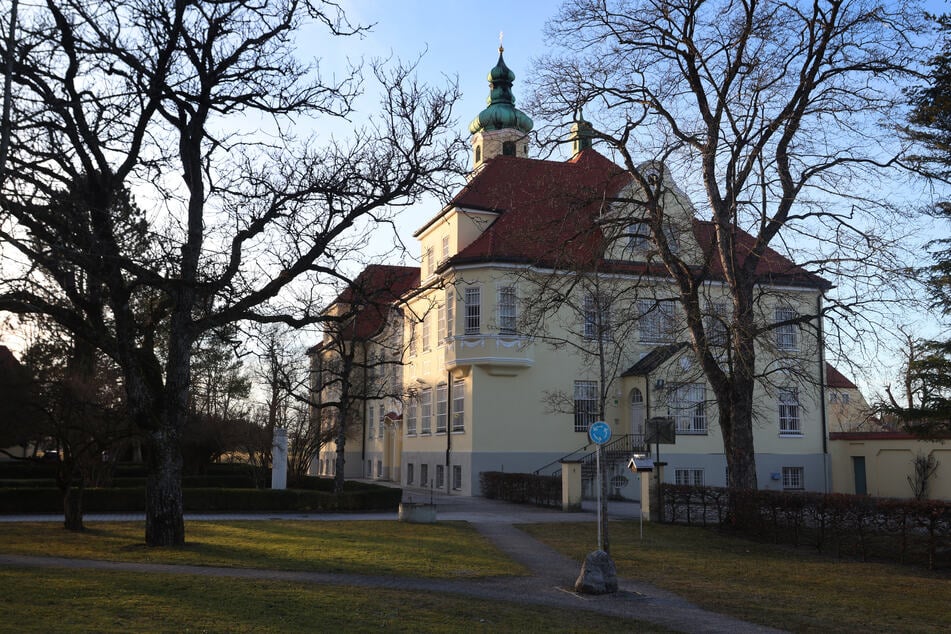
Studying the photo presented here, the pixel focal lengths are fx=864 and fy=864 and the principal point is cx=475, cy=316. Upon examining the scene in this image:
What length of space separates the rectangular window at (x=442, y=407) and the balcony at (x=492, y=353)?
3.02 m

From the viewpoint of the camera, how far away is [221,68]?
1546 centimetres

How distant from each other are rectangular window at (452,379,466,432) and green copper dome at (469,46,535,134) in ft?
66.1

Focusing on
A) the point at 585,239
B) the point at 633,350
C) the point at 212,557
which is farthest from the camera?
the point at 633,350

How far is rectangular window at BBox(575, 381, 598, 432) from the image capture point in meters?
34.8

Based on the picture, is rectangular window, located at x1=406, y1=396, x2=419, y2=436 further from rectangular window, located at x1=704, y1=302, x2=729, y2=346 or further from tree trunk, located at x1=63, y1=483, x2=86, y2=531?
tree trunk, located at x1=63, y1=483, x2=86, y2=531

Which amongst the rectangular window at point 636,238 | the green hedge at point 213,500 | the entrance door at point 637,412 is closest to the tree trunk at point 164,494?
the green hedge at point 213,500

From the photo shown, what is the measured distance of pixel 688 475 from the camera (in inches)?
1367

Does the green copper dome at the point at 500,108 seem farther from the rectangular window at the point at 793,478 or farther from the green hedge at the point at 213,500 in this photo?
the green hedge at the point at 213,500

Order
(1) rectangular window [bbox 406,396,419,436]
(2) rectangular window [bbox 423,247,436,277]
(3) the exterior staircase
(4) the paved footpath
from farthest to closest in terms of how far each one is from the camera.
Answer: (1) rectangular window [bbox 406,396,419,436]
(2) rectangular window [bbox 423,247,436,277]
(3) the exterior staircase
(4) the paved footpath

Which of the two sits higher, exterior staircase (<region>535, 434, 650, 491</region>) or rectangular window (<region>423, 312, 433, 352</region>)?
rectangular window (<region>423, 312, 433, 352</region>)

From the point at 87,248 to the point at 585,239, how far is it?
11.4 meters

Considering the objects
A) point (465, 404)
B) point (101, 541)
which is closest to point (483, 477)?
point (465, 404)

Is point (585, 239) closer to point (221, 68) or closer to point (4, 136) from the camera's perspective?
point (221, 68)

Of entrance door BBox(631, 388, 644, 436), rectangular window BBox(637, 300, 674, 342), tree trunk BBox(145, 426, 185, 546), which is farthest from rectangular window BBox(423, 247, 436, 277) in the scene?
tree trunk BBox(145, 426, 185, 546)
